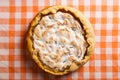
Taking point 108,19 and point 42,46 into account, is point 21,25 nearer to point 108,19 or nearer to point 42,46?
point 42,46

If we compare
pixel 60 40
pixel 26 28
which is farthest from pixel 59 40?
pixel 26 28

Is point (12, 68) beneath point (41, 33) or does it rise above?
beneath

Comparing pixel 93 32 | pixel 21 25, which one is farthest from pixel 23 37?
pixel 93 32

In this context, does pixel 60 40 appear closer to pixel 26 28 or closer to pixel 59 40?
pixel 59 40
